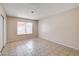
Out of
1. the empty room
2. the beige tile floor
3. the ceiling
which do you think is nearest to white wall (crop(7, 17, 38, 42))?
the empty room

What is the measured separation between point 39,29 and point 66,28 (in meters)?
4.14

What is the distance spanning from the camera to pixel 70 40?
4.17 meters

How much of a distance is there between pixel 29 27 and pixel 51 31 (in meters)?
2.80

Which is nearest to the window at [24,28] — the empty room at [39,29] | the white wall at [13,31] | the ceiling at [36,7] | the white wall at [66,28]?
the empty room at [39,29]

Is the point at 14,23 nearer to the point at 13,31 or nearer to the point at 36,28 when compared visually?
the point at 13,31

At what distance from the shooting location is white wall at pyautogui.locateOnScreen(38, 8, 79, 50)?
3.82 meters

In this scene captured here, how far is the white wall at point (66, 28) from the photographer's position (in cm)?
382

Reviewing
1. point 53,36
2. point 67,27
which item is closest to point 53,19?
point 53,36

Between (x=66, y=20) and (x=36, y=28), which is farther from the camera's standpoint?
(x=36, y=28)

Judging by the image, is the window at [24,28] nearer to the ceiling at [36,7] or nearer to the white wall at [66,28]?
the white wall at [66,28]

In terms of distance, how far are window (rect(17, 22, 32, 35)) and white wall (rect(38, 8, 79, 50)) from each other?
8.68 ft

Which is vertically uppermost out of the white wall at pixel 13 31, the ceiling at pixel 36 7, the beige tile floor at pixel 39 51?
the ceiling at pixel 36 7

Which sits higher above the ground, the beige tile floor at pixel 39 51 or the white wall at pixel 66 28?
the white wall at pixel 66 28

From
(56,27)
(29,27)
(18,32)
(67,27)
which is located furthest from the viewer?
(29,27)
